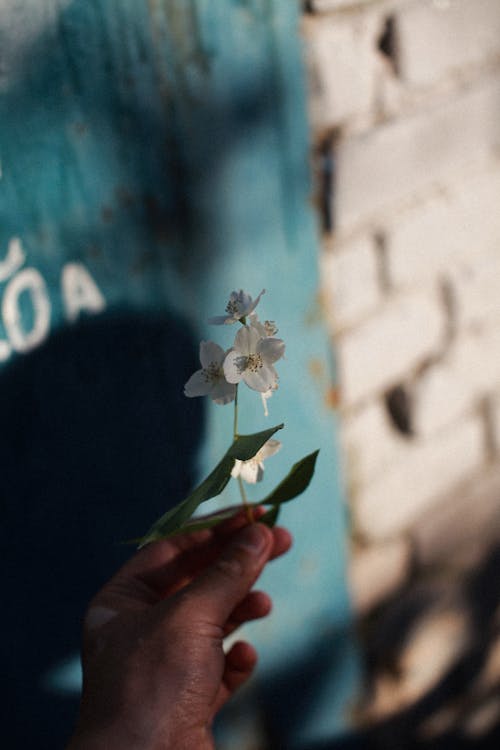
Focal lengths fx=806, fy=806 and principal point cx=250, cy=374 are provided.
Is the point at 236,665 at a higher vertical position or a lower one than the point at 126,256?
lower

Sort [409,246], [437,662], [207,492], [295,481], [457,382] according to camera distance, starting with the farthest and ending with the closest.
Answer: [437,662] < [457,382] < [409,246] < [295,481] < [207,492]

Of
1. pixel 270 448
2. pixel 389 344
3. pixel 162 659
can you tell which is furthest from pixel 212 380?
pixel 389 344

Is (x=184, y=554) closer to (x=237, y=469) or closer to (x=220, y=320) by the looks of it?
(x=237, y=469)

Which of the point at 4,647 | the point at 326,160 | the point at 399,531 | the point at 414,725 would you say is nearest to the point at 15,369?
the point at 4,647

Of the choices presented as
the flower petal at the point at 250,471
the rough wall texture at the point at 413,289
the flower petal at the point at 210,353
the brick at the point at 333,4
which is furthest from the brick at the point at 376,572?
the brick at the point at 333,4

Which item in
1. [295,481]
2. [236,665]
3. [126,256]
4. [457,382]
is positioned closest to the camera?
[295,481]

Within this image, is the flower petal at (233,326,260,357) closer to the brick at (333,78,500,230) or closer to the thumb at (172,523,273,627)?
the thumb at (172,523,273,627)

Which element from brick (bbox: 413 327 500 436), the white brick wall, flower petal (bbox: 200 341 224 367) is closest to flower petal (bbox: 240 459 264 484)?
flower petal (bbox: 200 341 224 367)
